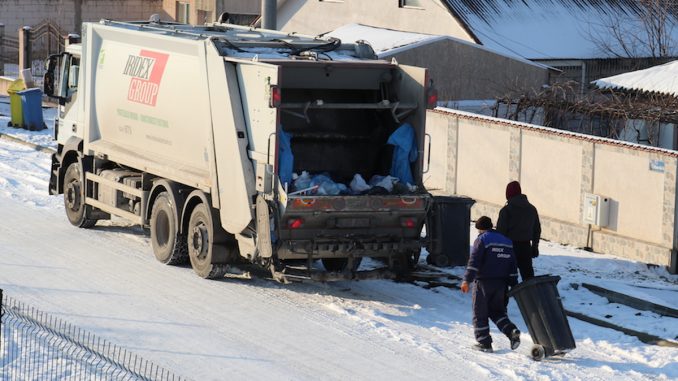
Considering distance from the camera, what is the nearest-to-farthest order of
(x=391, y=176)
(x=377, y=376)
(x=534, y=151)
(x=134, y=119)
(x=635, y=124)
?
(x=377, y=376) < (x=391, y=176) < (x=134, y=119) < (x=534, y=151) < (x=635, y=124)

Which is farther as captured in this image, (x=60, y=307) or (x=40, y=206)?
(x=40, y=206)

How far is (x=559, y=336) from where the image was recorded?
12.2m

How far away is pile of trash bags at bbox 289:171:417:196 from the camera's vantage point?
46.1 ft

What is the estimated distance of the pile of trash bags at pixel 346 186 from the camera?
1406 centimetres

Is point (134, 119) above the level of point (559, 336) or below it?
above

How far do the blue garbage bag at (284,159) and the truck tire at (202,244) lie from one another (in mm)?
1520

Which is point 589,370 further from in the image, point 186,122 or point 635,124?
point 635,124

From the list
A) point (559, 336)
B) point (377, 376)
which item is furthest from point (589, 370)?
point (377, 376)

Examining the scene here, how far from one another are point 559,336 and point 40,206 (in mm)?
10427

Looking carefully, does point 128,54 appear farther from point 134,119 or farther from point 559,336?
point 559,336

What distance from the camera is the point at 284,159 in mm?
13992

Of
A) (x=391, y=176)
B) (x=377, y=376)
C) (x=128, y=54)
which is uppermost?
(x=128, y=54)

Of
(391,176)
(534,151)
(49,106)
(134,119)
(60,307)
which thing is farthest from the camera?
(49,106)

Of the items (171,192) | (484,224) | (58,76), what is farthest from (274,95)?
(58,76)
